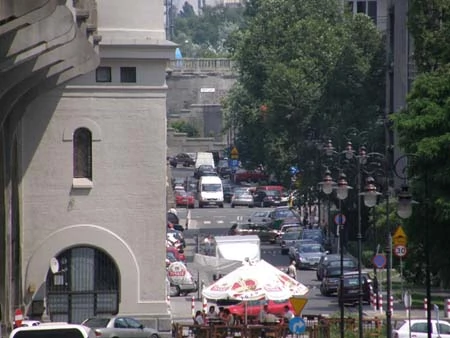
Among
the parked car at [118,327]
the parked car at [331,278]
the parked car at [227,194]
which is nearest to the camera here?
the parked car at [118,327]

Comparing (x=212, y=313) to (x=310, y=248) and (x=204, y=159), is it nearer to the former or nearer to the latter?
(x=310, y=248)

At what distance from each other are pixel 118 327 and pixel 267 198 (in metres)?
64.1

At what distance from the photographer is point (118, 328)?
47.7 meters

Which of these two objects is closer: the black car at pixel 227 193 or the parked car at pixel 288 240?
the parked car at pixel 288 240

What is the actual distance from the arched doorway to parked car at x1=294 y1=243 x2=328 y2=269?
75.9 ft

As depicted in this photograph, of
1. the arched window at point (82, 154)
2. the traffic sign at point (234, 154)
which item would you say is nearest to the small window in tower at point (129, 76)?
the arched window at point (82, 154)

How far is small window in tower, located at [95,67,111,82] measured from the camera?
52.1m

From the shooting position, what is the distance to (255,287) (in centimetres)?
4962

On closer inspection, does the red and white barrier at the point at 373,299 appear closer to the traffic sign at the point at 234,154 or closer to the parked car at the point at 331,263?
the parked car at the point at 331,263

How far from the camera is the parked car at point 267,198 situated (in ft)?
365

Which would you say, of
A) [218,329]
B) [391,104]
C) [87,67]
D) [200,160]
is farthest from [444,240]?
[200,160]

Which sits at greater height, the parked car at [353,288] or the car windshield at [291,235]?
the car windshield at [291,235]

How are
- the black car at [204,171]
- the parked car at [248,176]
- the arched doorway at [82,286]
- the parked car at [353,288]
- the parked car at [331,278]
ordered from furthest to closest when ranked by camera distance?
the parked car at [248,176] < the black car at [204,171] < the parked car at [331,278] < the parked car at [353,288] < the arched doorway at [82,286]

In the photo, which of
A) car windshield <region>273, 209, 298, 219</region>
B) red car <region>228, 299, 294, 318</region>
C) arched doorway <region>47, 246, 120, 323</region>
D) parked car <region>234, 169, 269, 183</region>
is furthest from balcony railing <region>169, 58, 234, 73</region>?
arched doorway <region>47, 246, 120, 323</region>
